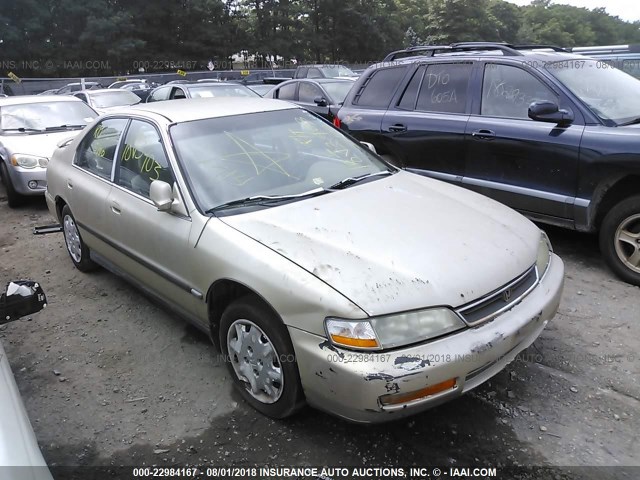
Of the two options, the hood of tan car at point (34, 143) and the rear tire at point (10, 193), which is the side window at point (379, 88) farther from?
the rear tire at point (10, 193)

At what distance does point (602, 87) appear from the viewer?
4.62 meters

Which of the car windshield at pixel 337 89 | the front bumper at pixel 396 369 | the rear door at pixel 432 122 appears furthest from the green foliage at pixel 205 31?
the front bumper at pixel 396 369

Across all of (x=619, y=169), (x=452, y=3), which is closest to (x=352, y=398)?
(x=619, y=169)

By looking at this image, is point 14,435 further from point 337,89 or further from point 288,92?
point 288,92

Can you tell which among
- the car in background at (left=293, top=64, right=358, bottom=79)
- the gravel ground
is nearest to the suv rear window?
the gravel ground

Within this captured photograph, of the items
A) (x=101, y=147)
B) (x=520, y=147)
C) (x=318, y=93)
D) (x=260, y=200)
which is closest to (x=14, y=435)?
(x=260, y=200)

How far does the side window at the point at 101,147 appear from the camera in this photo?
12.9 feet

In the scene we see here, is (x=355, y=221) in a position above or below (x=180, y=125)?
below

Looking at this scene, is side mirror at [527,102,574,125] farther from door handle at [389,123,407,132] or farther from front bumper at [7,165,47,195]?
front bumper at [7,165,47,195]

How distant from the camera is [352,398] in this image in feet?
7.16

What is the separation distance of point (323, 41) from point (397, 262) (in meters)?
50.0

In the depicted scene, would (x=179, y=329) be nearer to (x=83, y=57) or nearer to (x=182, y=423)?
Result: (x=182, y=423)

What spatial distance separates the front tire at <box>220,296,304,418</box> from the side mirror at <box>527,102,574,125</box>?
9.85 feet

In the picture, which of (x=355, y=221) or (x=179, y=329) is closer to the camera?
(x=355, y=221)
